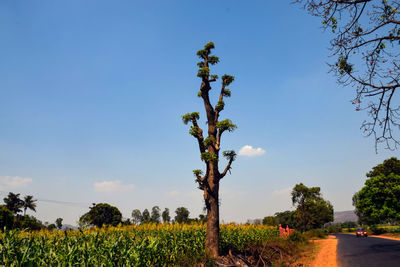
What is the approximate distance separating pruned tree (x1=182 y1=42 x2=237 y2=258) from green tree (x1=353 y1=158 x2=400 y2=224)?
4019 centimetres

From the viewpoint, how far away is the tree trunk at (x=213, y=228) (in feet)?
40.8

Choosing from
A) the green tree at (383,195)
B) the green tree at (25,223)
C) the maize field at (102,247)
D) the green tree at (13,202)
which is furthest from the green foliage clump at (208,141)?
the green tree at (13,202)

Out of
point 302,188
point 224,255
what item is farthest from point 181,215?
point 224,255

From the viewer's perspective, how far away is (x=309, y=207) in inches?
2921

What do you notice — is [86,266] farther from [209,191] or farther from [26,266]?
[209,191]

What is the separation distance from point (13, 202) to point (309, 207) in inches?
3820

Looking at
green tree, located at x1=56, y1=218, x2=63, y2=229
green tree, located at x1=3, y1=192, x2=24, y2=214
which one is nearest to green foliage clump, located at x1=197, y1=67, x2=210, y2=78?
green tree, located at x1=3, y1=192, x2=24, y2=214

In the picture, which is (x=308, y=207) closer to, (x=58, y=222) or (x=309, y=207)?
(x=309, y=207)

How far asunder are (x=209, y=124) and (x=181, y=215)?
117 metres

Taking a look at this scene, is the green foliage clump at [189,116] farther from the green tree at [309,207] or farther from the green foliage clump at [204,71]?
the green tree at [309,207]

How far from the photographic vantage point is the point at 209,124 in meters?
14.7

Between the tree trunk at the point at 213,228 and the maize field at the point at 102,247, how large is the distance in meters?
0.84

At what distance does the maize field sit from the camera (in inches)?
226

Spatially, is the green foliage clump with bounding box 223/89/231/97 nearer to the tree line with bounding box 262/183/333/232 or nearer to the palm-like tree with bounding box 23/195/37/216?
the tree line with bounding box 262/183/333/232
